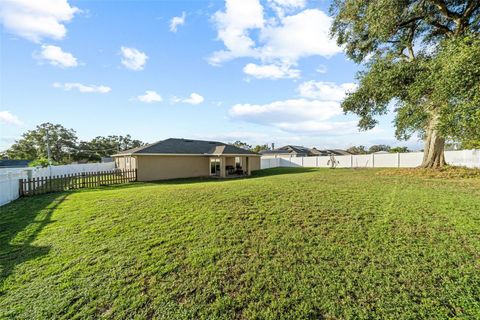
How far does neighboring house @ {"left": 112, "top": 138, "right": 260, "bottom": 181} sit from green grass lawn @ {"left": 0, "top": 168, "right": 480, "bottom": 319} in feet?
34.1

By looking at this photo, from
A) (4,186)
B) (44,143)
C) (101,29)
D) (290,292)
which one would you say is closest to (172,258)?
Result: (290,292)

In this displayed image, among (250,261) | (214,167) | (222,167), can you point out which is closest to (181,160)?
(214,167)

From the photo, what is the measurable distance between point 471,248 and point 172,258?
5.35 meters

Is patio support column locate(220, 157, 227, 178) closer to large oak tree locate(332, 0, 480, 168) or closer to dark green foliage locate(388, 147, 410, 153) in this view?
large oak tree locate(332, 0, 480, 168)

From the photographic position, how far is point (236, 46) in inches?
499

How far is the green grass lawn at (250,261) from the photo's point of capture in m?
2.97

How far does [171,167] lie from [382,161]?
22.2 metres

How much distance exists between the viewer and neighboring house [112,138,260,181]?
1686cm

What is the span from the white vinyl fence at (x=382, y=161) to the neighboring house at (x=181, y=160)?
961cm

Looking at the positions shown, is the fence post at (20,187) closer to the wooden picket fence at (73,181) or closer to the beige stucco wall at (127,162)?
the wooden picket fence at (73,181)

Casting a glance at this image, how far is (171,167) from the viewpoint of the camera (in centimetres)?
1839

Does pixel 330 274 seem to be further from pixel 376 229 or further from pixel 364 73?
pixel 364 73

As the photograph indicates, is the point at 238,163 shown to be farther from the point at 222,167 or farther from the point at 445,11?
the point at 445,11

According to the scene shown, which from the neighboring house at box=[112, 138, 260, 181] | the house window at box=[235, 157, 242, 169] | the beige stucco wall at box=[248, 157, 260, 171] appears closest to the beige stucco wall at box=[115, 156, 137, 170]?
the neighboring house at box=[112, 138, 260, 181]
